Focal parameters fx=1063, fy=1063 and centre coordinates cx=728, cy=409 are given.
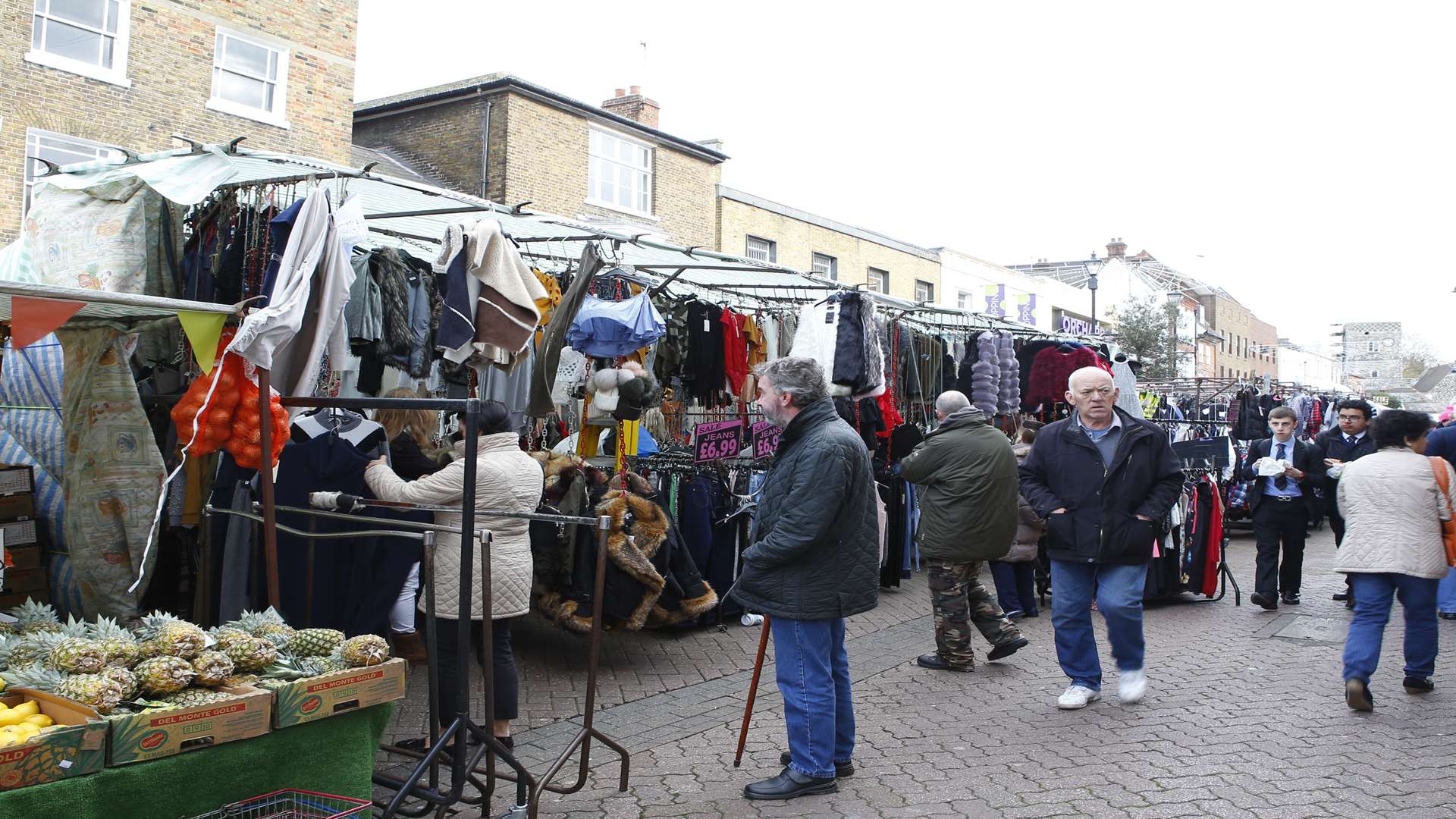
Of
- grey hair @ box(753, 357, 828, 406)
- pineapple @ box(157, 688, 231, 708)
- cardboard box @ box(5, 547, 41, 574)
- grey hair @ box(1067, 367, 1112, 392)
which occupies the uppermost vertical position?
grey hair @ box(1067, 367, 1112, 392)

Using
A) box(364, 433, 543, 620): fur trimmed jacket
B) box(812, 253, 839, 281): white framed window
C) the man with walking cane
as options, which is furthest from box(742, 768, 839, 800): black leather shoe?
box(812, 253, 839, 281): white framed window

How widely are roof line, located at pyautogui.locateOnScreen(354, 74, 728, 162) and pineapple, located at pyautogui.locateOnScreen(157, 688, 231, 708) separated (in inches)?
705

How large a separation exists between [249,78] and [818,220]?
43.7 ft

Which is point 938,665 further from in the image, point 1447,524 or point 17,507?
point 17,507

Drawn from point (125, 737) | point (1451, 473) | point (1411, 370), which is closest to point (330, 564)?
point (125, 737)

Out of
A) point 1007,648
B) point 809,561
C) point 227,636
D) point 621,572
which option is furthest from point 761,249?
point 227,636

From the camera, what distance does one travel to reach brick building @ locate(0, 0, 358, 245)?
1458 cm

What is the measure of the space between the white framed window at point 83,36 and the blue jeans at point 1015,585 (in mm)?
14365

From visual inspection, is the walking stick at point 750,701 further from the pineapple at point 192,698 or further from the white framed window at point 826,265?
the white framed window at point 826,265

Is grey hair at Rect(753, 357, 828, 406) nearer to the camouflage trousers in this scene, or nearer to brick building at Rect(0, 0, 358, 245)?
the camouflage trousers

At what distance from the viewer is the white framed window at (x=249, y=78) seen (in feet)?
55.4

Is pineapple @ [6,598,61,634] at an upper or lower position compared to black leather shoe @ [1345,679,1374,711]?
upper

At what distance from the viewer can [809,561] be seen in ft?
14.8

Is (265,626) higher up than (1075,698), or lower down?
higher up
